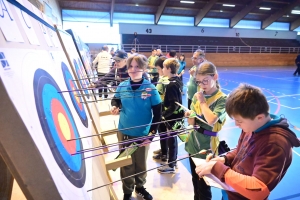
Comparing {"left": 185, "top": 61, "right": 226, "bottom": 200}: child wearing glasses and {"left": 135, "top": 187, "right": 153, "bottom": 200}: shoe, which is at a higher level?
{"left": 185, "top": 61, "right": 226, "bottom": 200}: child wearing glasses

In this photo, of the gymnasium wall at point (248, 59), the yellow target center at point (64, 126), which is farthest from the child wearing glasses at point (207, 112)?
the gymnasium wall at point (248, 59)

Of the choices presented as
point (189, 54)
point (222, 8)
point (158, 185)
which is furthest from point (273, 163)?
point (222, 8)

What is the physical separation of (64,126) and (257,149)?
1.94ft

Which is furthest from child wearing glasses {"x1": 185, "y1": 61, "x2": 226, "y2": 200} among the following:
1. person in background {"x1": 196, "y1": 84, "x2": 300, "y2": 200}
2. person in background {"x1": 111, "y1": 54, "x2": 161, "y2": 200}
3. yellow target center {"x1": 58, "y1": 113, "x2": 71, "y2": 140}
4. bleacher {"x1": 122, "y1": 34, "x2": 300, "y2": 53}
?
bleacher {"x1": 122, "y1": 34, "x2": 300, "y2": 53}

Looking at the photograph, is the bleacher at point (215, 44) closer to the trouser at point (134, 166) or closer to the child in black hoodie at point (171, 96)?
the child in black hoodie at point (171, 96)

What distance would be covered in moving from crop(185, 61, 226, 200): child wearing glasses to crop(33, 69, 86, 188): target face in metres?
0.72

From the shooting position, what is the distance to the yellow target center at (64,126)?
0.52 meters

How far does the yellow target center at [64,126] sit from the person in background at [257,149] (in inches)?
17.9

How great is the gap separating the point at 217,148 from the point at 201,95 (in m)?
0.33

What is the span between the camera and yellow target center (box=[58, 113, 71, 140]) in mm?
518

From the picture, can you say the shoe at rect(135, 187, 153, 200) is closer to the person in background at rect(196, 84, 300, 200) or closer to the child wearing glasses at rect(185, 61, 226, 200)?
the child wearing glasses at rect(185, 61, 226, 200)

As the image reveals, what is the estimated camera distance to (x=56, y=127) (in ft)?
1.57

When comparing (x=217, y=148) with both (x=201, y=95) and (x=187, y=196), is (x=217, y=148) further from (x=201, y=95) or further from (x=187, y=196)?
(x=187, y=196)

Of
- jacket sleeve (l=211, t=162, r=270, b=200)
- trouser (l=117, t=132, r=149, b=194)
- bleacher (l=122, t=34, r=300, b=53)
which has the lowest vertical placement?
trouser (l=117, t=132, r=149, b=194)
